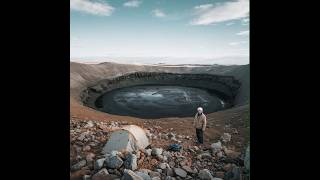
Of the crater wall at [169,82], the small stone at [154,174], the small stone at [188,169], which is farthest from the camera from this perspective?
the crater wall at [169,82]

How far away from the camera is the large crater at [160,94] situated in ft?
75.4

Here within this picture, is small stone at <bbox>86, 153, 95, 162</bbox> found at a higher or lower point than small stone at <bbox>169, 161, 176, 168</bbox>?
higher

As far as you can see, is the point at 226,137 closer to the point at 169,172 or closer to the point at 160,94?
the point at 169,172

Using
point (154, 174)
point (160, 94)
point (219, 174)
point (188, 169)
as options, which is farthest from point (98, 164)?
point (160, 94)

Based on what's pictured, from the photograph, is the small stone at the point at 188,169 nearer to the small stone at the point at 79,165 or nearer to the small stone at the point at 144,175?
the small stone at the point at 144,175

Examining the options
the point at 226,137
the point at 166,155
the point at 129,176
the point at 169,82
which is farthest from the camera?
the point at 169,82

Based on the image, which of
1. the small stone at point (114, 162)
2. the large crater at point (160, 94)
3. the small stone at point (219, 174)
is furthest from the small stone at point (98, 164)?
the large crater at point (160, 94)

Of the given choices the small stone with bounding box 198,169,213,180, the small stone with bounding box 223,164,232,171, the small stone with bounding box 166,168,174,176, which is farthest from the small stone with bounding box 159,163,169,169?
the small stone with bounding box 223,164,232,171

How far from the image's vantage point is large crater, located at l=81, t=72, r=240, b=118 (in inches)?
904

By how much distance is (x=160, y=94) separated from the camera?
32.4 m

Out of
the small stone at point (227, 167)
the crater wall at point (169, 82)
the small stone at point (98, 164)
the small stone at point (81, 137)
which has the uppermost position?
the crater wall at point (169, 82)

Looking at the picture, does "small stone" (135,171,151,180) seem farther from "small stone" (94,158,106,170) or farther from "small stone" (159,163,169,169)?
"small stone" (94,158,106,170)

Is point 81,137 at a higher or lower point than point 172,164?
higher

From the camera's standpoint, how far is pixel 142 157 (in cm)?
686
